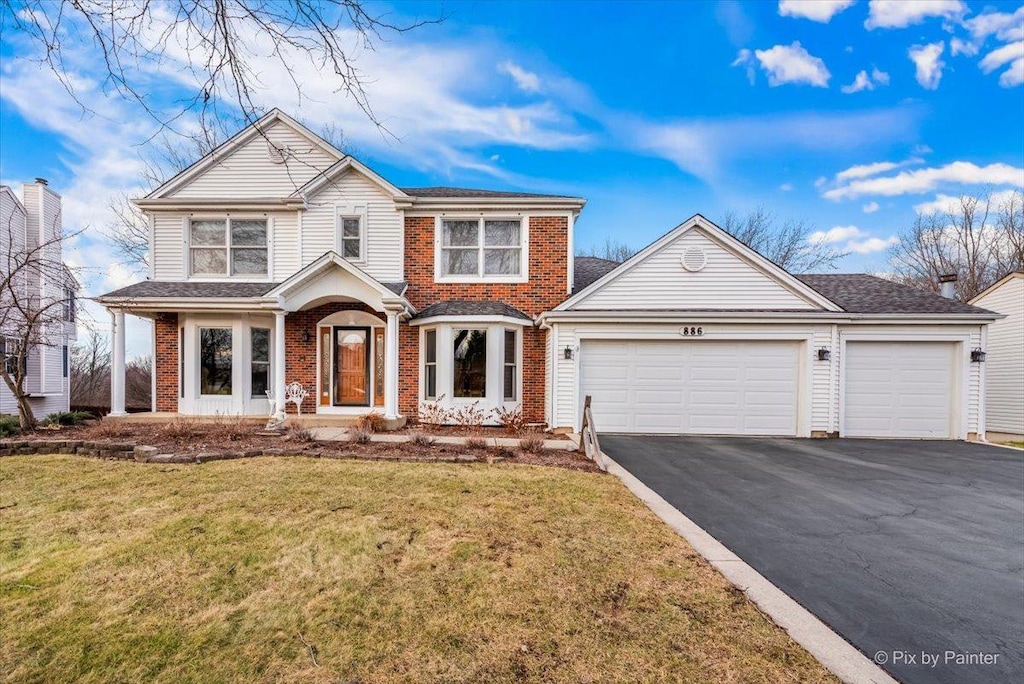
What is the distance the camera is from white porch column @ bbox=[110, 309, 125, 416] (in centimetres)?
1020

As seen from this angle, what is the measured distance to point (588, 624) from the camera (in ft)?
8.95

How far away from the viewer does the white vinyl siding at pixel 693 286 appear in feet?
34.0

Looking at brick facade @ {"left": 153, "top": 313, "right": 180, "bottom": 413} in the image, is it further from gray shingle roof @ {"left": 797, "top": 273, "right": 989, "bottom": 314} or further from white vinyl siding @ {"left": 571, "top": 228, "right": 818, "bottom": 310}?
gray shingle roof @ {"left": 797, "top": 273, "right": 989, "bottom": 314}

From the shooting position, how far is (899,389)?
10211mm

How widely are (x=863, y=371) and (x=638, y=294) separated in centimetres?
561

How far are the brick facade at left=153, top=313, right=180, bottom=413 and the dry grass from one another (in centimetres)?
643

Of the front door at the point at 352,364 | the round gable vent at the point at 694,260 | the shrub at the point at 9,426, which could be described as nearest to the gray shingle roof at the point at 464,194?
the round gable vent at the point at 694,260

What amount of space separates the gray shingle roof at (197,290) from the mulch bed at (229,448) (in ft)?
11.4

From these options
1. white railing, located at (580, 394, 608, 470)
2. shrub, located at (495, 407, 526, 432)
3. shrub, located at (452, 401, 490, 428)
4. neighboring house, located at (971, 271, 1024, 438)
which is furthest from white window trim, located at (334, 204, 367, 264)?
neighboring house, located at (971, 271, 1024, 438)

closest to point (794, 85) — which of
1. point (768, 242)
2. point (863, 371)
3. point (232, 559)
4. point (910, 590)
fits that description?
point (863, 371)

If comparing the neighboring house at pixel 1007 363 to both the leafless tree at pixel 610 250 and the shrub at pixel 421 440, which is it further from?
the leafless tree at pixel 610 250

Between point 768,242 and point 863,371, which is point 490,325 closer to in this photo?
point 863,371

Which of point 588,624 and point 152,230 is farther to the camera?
point 152,230

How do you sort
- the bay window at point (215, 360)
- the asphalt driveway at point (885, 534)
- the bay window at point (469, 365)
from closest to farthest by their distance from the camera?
the asphalt driveway at point (885, 534)
the bay window at point (469, 365)
the bay window at point (215, 360)
